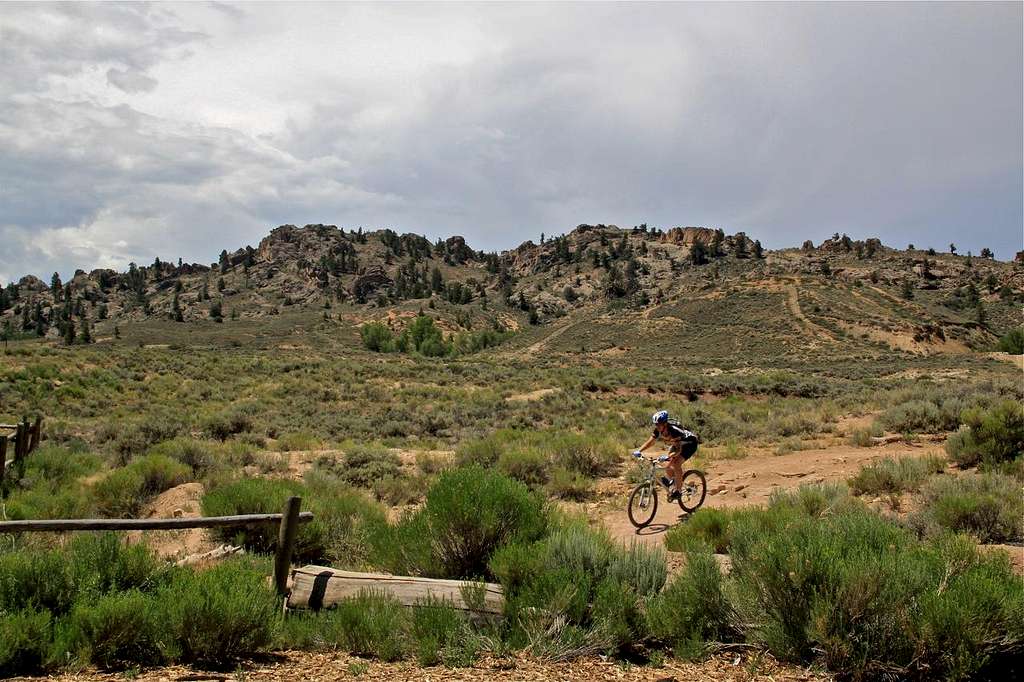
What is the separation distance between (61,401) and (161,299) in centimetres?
12985

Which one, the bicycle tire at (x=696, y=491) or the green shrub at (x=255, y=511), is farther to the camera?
the bicycle tire at (x=696, y=491)

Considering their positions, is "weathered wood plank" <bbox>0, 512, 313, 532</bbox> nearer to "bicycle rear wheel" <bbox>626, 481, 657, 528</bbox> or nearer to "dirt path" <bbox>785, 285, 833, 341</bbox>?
"bicycle rear wheel" <bbox>626, 481, 657, 528</bbox>

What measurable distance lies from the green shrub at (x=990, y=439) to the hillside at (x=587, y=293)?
4667 centimetres

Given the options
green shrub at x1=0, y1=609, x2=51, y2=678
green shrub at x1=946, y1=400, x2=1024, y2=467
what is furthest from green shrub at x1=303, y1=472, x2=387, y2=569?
green shrub at x1=946, y1=400, x2=1024, y2=467

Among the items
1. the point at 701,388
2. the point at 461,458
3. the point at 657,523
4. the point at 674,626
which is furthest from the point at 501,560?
the point at 701,388

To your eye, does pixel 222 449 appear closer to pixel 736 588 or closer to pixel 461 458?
pixel 461 458

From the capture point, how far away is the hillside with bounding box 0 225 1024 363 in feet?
218

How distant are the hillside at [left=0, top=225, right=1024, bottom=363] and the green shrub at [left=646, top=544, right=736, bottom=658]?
55.6 m

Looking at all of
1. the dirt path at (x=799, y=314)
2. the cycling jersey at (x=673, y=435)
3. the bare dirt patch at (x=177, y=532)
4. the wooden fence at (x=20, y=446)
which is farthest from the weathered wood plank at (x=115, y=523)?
the dirt path at (x=799, y=314)

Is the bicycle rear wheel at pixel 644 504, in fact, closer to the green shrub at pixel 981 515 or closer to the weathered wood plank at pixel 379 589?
the green shrub at pixel 981 515

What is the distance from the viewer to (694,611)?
525 cm

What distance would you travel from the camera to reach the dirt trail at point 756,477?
10719 mm

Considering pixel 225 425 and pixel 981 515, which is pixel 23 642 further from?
pixel 225 425

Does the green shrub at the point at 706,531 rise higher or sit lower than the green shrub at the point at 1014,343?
lower
